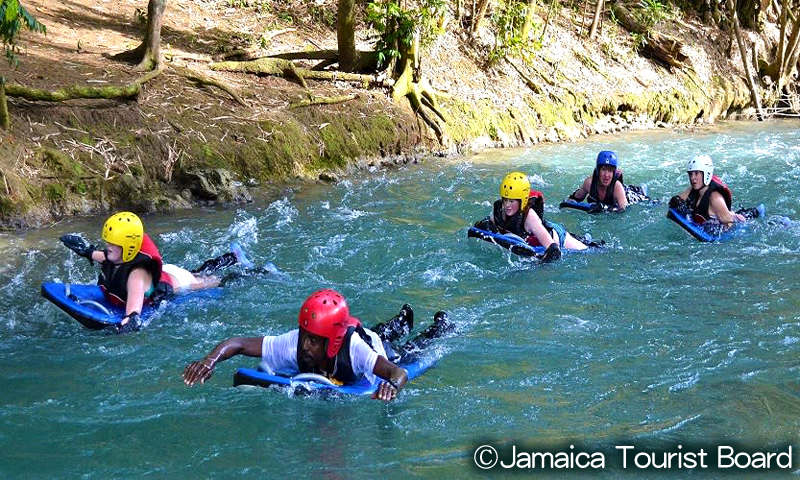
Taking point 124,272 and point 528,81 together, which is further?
point 528,81

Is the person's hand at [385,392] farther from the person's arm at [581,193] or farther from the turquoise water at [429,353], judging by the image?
the person's arm at [581,193]

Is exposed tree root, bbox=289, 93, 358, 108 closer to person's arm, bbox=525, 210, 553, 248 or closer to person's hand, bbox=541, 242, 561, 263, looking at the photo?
person's arm, bbox=525, 210, 553, 248

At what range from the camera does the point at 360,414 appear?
6938mm

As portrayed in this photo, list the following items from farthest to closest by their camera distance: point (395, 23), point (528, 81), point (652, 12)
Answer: point (652, 12) < point (528, 81) < point (395, 23)

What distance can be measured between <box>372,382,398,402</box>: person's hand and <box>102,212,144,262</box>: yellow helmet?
3297 mm

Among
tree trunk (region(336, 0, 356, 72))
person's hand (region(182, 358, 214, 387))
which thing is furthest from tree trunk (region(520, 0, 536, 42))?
person's hand (region(182, 358, 214, 387))

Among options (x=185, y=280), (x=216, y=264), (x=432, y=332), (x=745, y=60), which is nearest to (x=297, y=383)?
(x=432, y=332)

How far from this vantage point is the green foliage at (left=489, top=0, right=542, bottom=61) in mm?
20625

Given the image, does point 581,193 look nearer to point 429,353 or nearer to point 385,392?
point 429,353

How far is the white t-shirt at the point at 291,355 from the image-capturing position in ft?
22.5

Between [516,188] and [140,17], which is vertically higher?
[140,17]

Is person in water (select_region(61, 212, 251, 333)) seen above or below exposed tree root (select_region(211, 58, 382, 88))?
below

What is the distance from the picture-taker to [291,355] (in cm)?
689

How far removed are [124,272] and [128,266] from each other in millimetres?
74
